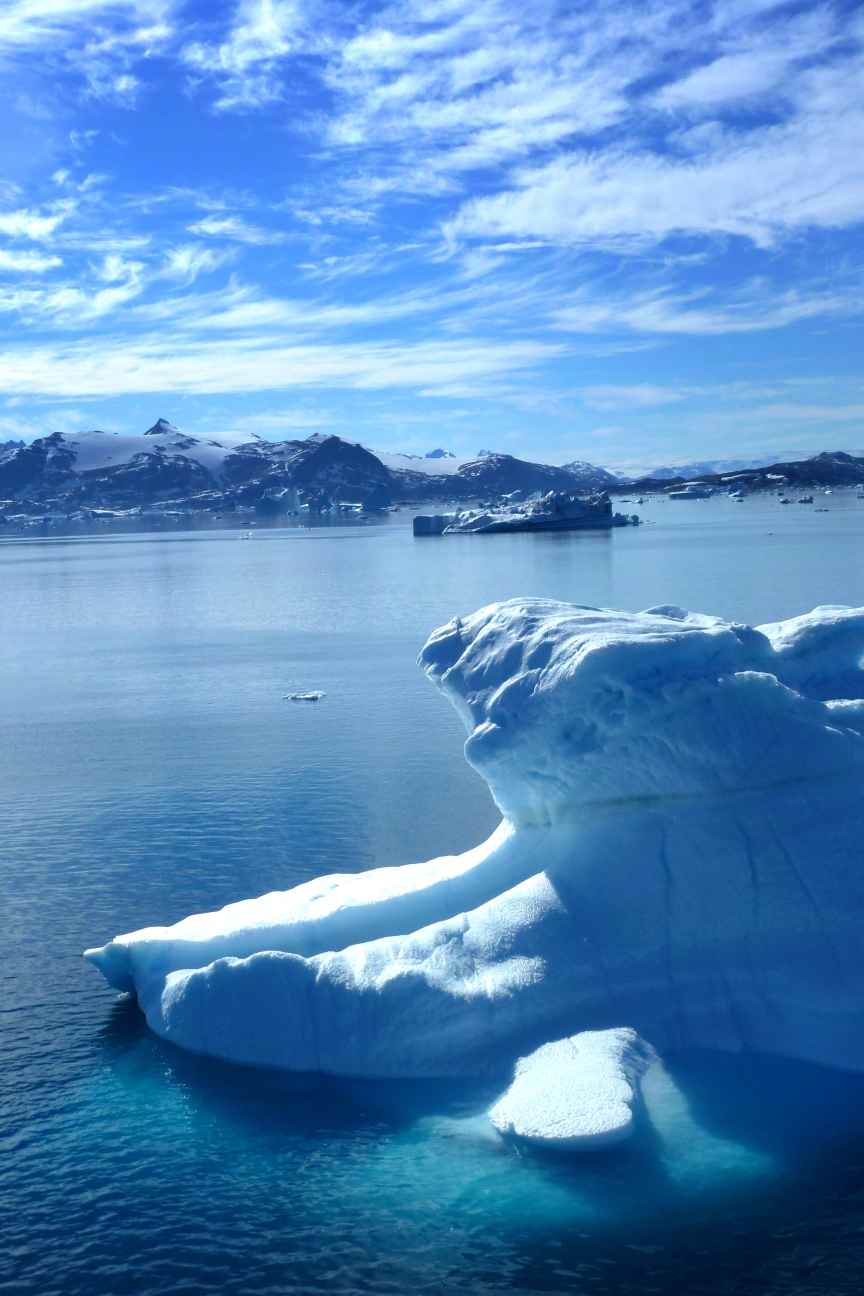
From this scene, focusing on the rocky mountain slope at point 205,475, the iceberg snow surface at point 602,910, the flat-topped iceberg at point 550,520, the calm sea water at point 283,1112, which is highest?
the rocky mountain slope at point 205,475

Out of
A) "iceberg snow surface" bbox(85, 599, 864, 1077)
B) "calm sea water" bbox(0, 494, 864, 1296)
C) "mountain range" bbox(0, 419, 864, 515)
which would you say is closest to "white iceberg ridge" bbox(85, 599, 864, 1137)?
"iceberg snow surface" bbox(85, 599, 864, 1077)

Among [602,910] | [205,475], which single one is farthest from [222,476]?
[602,910]

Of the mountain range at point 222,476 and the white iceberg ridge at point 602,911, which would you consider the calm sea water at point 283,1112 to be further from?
the mountain range at point 222,476

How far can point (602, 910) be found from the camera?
756 cm

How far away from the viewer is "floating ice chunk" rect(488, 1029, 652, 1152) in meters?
6.29

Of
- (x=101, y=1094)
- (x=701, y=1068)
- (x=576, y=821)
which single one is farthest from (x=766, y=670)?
(x=101, y=1094)

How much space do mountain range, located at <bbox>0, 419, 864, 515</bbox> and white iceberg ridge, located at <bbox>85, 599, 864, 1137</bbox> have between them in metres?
143

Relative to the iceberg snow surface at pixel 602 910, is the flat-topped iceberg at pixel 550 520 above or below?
above

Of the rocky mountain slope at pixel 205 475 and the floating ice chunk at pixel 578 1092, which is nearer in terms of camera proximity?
the floating ice chunk at pixel 578 1092

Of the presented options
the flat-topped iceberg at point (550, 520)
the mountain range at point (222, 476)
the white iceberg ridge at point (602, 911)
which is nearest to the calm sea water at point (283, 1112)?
the white iceberg ridge at point (602, 911)

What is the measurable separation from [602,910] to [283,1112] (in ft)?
8.18

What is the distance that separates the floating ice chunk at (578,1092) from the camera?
20.6 feet

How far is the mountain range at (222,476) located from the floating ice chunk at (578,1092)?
14481 centimetres

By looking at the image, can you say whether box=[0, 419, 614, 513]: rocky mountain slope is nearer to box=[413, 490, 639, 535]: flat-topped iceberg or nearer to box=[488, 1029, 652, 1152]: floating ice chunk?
box=[413, 490, 639, 535]: flat-topped iceberg
